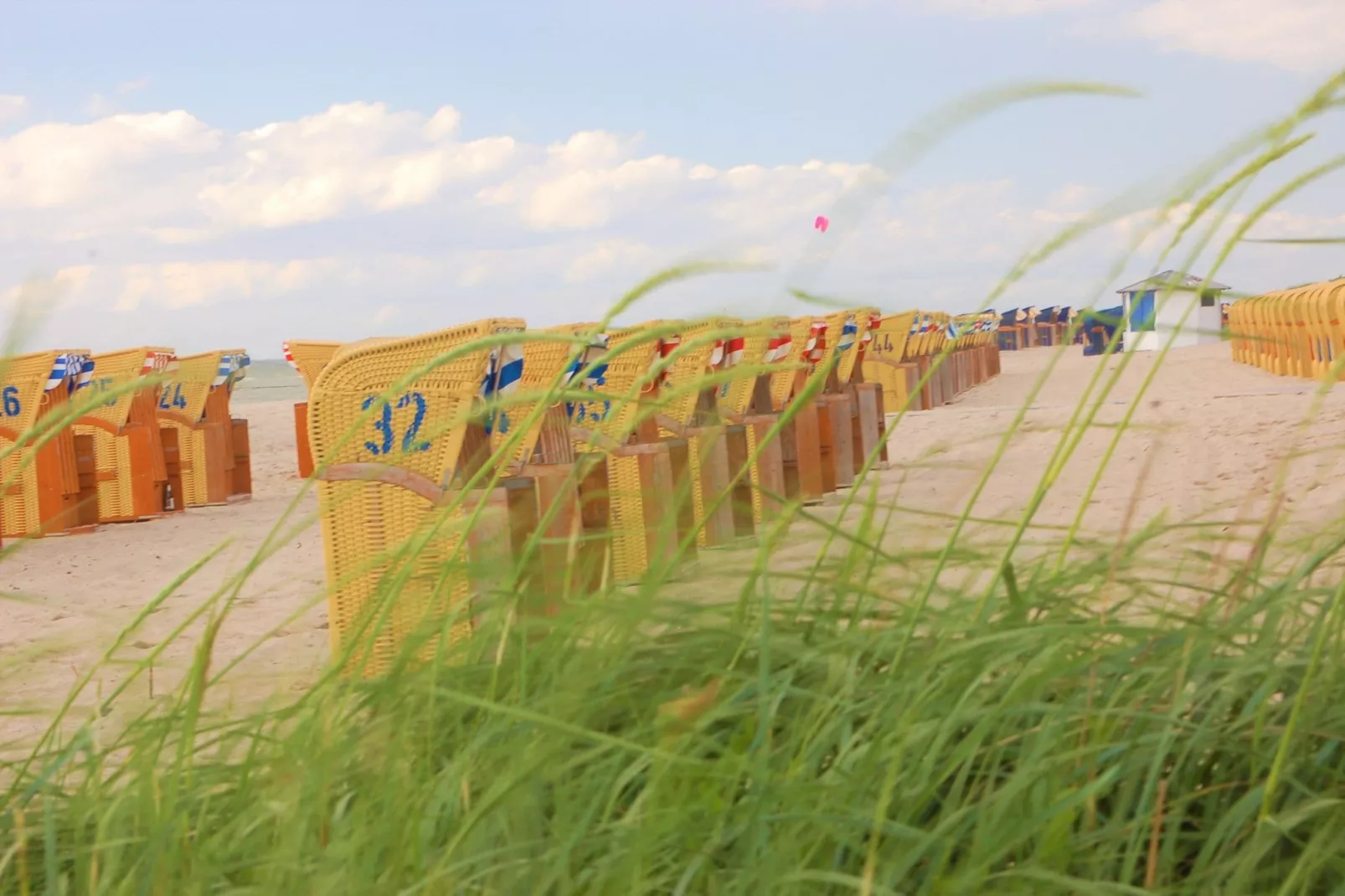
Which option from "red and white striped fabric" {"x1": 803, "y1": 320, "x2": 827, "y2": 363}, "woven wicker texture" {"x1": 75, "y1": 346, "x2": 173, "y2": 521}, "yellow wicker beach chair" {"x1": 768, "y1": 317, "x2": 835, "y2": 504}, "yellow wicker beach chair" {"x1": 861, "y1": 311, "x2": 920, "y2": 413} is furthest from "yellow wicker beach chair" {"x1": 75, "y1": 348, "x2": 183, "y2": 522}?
"yellow wicker beach chair" {"x1": 861, "y1": 311, "x2": 920, "y2": 413}

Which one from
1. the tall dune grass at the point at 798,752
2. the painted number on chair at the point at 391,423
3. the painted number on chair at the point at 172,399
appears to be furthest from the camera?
the painted number on chair at the point at 172,399

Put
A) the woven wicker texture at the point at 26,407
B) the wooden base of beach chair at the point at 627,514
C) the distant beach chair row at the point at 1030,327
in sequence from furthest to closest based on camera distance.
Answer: the distant beach chair row at the point at 1030,327 → the woven wicker texture at the point at 26,407 → the wooden base of beach chair at the point at 627,514

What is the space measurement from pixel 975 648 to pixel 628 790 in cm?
24

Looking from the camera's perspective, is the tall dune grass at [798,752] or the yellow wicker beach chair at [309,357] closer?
the tall dune grass at [798,752]

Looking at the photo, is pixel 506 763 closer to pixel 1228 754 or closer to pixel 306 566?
pixel 1228 754

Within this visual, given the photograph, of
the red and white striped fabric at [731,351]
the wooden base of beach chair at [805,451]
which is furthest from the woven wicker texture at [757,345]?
the wooden base of beach chair at [805,451]

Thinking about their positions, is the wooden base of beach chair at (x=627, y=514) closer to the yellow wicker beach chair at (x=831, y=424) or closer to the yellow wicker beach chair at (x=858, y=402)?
the yellow wicker beach chair at (x=831, y=424)

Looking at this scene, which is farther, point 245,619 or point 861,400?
point 861,400

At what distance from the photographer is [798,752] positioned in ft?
2.93

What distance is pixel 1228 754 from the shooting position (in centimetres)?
91

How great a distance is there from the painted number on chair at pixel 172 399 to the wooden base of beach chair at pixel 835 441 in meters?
3.71

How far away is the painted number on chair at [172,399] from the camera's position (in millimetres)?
8070

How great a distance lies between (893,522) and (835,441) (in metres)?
6.20

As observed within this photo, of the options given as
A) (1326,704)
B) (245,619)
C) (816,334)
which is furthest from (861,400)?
(1326,704)
